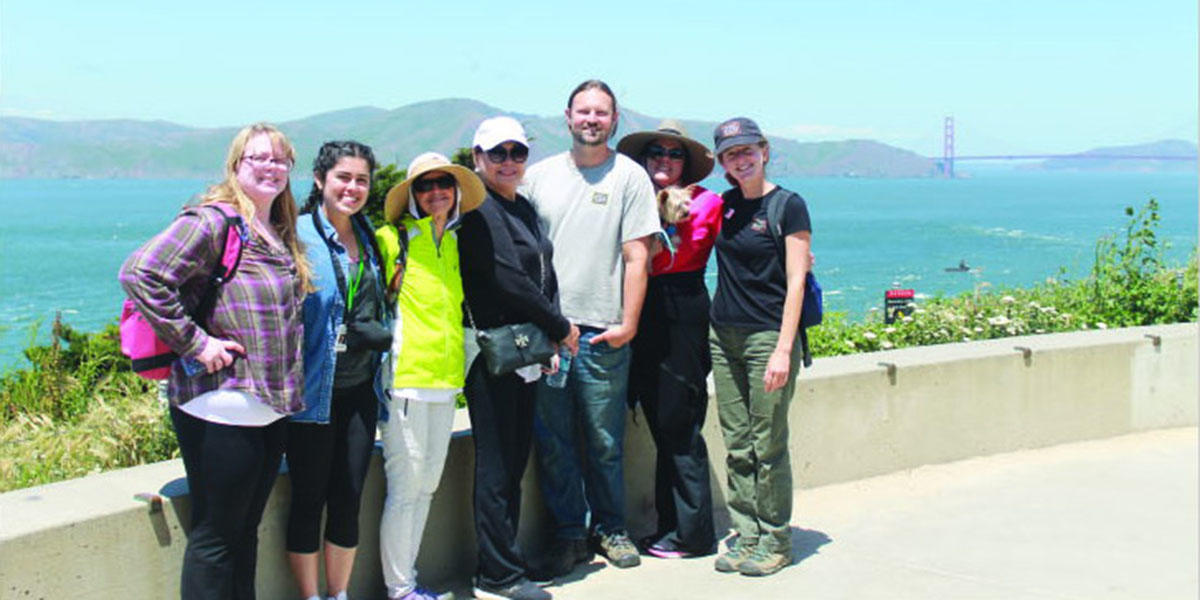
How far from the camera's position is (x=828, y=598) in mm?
4805

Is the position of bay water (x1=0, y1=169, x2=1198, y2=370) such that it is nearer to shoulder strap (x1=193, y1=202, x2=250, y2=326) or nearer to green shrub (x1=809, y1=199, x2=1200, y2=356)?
green shrub (x1=809, y1=199, x2=1200, y2=356)

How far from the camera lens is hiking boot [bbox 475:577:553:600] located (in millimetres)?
4730

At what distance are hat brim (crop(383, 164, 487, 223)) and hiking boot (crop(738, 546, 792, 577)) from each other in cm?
180

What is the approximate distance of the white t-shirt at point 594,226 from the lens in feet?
16.0

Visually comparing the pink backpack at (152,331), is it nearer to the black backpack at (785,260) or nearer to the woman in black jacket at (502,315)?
the woman in black jacket at (502,315)

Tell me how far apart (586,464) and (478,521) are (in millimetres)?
710

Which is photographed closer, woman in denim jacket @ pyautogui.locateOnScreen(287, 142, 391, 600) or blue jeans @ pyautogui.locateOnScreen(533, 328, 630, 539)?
woman in denim jacket @ pyautogui.locateOnScreen(287, 142, 391, 600)

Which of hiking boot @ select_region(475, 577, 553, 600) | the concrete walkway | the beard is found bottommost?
the concrete walkway

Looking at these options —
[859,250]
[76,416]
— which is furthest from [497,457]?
[859,250]

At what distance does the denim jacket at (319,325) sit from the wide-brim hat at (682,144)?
1649 mm

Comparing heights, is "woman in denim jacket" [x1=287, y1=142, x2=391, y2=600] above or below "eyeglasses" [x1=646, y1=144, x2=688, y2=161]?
below

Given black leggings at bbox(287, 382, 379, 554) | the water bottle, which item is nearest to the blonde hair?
black leggings at bbox(287, 382, 379, 554)

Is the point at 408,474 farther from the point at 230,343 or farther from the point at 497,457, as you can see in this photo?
the point at 230,343

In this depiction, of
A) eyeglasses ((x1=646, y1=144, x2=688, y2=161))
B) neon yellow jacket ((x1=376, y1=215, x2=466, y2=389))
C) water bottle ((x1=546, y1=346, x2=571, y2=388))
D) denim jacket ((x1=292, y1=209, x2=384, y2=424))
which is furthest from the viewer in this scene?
eyeglasses ((x1=646, y1=144, x2=688, y2=161))
